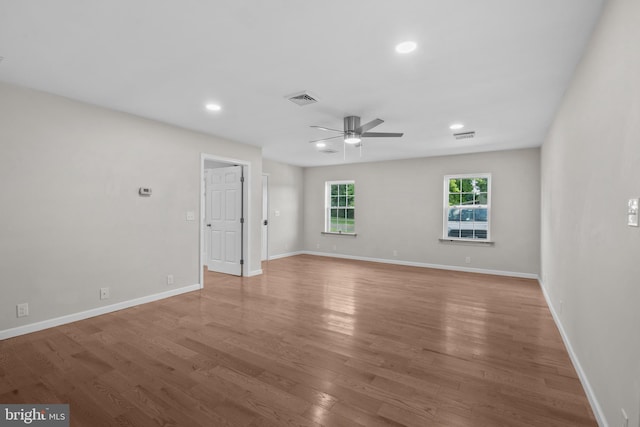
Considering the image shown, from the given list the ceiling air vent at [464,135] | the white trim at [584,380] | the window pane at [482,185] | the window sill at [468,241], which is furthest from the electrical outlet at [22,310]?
the window pane at [482,185]

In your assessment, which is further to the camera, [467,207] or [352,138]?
[467,207]

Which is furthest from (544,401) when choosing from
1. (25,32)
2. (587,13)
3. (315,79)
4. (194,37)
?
(25,32)

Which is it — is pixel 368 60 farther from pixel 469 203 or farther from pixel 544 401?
pixel 469 203

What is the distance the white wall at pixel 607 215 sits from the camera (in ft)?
4.68

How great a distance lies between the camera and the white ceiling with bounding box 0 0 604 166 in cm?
193

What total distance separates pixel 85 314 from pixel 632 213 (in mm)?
4854

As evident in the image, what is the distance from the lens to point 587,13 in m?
1.91

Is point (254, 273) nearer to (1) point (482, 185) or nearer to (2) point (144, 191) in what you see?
(2) point (144, 191)

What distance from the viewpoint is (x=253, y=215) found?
5859 mm

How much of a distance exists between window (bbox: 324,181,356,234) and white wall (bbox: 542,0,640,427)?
218 inches

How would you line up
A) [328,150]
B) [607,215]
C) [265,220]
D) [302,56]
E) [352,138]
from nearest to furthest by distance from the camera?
[607,215], [302,56], [352,138], [328,150], [265,220]

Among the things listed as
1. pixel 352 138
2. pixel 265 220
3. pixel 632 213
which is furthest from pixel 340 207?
pixel 632 213

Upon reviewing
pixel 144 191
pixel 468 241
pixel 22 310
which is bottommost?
pixel 22 310

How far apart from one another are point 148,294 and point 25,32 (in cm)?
317
